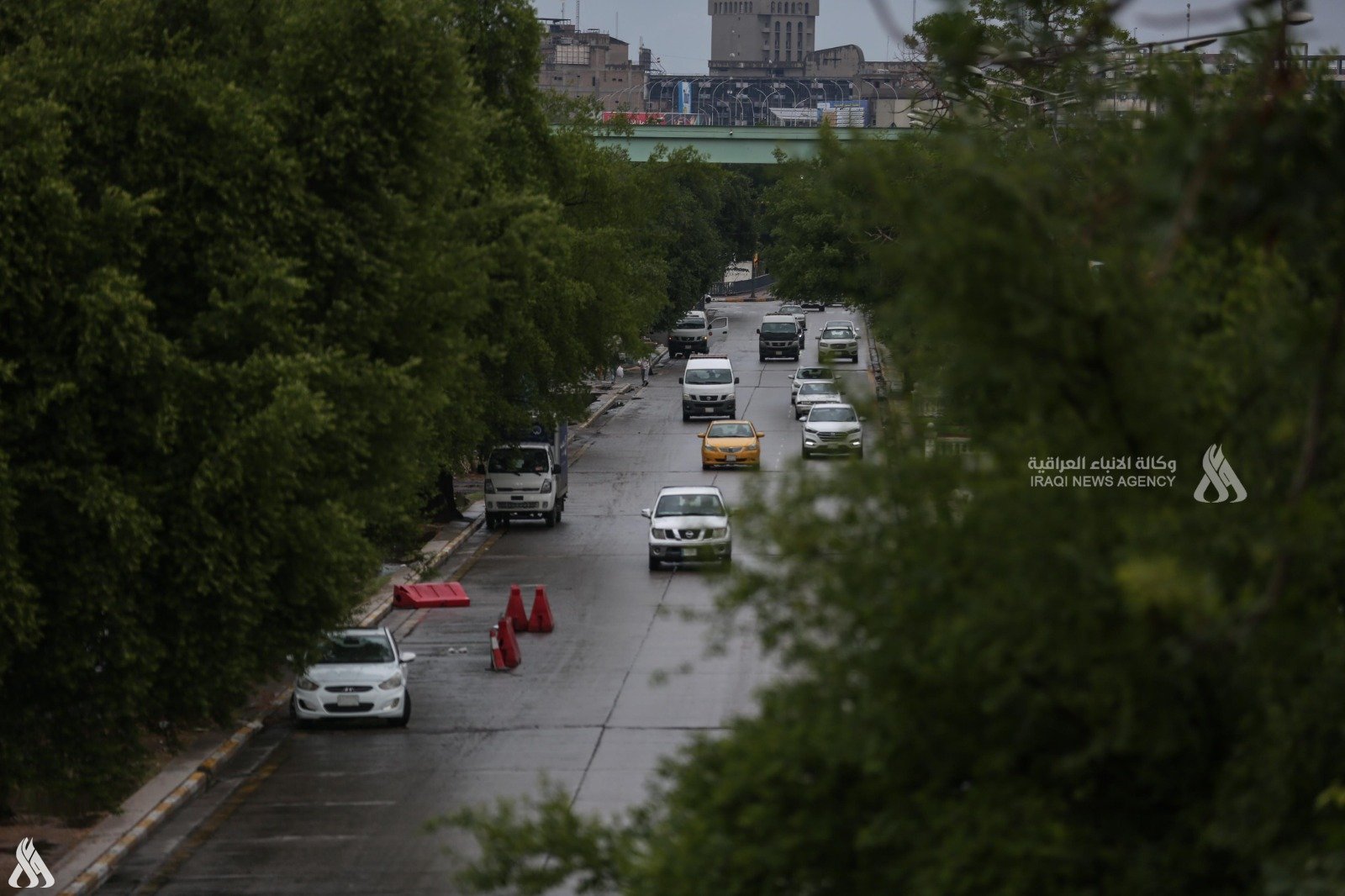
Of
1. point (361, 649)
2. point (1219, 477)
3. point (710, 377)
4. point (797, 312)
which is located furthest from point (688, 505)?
point (797, 312)

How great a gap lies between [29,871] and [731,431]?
34009 mm

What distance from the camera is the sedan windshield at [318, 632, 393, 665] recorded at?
23.8 m

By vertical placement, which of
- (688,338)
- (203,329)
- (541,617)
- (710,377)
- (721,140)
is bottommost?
(688,338)

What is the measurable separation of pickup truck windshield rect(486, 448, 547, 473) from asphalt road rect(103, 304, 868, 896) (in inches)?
112

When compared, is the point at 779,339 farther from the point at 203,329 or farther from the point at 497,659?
the point at 203,329

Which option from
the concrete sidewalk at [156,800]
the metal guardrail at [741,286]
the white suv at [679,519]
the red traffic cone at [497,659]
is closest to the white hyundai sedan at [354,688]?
the concrete sidewalk at [156,800]

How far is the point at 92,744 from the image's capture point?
51.8 ft

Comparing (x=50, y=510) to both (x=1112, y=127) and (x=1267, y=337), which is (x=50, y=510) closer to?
(x=1112, y=127)

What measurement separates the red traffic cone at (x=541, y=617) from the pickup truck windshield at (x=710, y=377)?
30959 millimetres

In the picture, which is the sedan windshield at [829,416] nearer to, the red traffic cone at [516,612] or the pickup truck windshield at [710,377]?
the pickup truck windshield at [710,377]

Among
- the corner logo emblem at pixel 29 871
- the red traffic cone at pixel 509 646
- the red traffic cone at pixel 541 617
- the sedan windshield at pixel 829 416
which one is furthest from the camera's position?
the sedan windshield at pixel 829 416

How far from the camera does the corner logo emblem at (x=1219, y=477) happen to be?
5996mm

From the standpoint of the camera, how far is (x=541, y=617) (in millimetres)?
29906

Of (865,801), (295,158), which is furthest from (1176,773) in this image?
(295,158)
